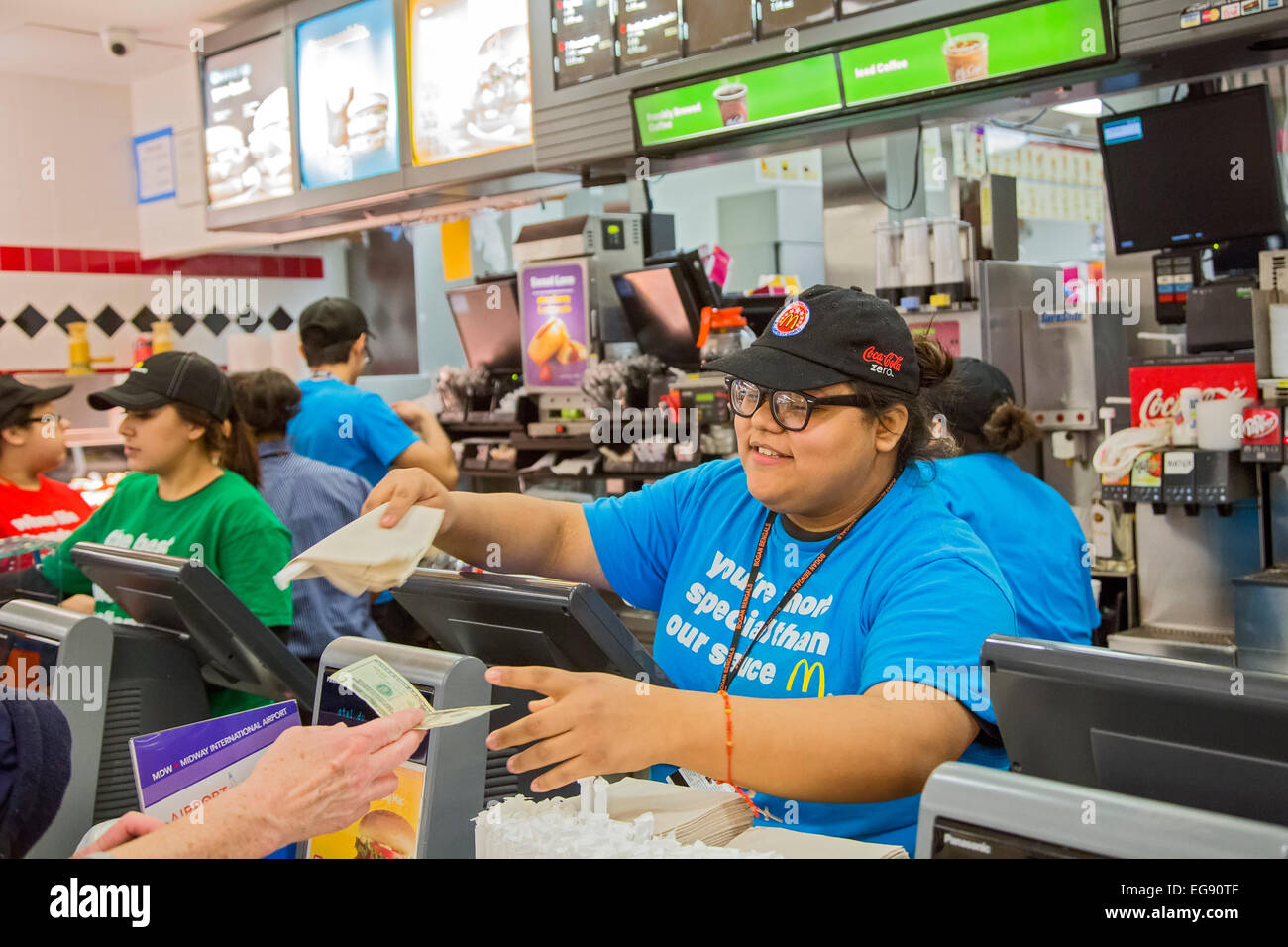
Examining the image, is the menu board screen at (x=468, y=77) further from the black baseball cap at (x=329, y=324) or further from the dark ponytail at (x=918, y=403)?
the dark ponytail at (x=918, y=403)

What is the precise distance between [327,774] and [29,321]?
278 inches

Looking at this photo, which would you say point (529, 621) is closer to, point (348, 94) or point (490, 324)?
point (490, 324)

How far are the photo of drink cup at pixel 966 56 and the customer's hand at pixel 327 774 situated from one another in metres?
3.12

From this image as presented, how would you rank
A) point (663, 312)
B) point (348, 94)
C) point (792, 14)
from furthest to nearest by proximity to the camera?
point (348, 94) < point (663, 312) < point (792, 14)

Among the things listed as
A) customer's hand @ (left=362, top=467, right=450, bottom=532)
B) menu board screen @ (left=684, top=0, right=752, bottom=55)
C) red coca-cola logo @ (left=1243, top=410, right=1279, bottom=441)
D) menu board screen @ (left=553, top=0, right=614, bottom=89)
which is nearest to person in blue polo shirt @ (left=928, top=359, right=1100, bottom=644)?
red coca-cola logo @ (left=1243, top=410, right=1279, bottom=441)

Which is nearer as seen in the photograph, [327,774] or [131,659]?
[327,774]

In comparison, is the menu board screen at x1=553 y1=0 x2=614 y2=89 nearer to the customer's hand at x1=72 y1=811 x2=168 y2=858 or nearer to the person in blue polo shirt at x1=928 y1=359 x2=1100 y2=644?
the person in blue polo shirt at x1=928 y1=359 x2=1100 y2=644

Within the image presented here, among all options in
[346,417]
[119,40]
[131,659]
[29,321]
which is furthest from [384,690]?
[29,321]

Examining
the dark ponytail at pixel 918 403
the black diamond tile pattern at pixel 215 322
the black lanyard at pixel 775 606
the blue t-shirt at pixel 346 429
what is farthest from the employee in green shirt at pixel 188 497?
the black diamond tile pattern at pixel 215 322

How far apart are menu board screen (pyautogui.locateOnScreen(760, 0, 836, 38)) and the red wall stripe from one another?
4.89 meters

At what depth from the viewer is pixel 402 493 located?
76.4 inches

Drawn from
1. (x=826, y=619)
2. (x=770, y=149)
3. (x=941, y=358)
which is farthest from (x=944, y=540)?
(x=770, y=149)

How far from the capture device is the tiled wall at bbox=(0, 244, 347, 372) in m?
7.42

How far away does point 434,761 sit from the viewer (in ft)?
5.05
